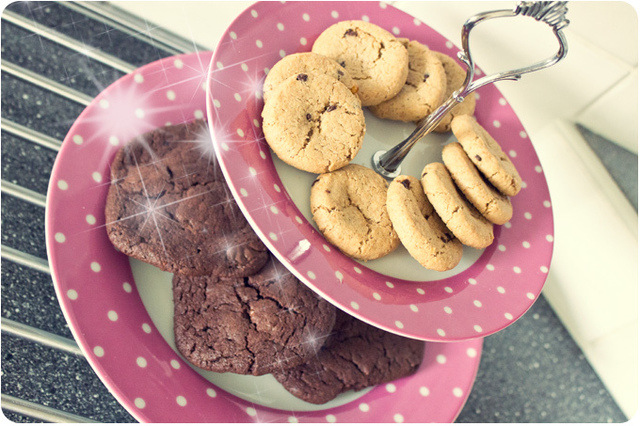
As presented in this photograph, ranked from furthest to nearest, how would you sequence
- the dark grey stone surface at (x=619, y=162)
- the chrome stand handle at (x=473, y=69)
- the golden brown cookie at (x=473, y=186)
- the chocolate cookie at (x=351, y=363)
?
the dark grey stone surface at (x=619, y=162) → the chocolate cookie at (x=351, y=363) → the golden brown cookie at (x=473, y=186) → the chrome stand handle at (x=473, y=69)

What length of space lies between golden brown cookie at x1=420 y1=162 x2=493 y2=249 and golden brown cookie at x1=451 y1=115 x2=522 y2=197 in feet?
0.12

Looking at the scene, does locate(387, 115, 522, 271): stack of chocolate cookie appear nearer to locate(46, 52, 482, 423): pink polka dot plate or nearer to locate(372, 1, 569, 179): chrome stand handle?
locate(372, 1, 569, 179): chrome stand handle

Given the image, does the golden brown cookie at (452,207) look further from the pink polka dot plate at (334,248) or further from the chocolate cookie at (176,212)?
the chocolate cookie at (176,212)

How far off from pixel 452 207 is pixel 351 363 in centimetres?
29

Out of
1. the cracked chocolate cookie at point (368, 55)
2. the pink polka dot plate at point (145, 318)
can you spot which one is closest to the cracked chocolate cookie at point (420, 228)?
the cracked chocolate cookie at point (368, 55)

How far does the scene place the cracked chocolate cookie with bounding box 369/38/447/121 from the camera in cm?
59

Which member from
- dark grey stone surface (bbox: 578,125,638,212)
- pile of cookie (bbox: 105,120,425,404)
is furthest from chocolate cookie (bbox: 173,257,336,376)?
dark grey stone surface (bbox: 578,125,638,212)

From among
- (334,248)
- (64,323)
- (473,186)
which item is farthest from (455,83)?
(64,323)

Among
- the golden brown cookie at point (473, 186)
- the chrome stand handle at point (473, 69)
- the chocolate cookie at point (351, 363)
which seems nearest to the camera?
the chrome stand handle at point (473, 69)

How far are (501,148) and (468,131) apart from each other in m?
0.12

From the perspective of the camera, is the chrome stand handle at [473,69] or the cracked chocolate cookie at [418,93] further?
the cracked chocolate cookie at [418,93]

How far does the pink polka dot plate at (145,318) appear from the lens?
562 millimetres

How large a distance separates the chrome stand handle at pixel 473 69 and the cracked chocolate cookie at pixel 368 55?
69 mm

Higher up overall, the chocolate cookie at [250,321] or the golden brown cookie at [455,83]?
the golden brown cookie at [455,83]
